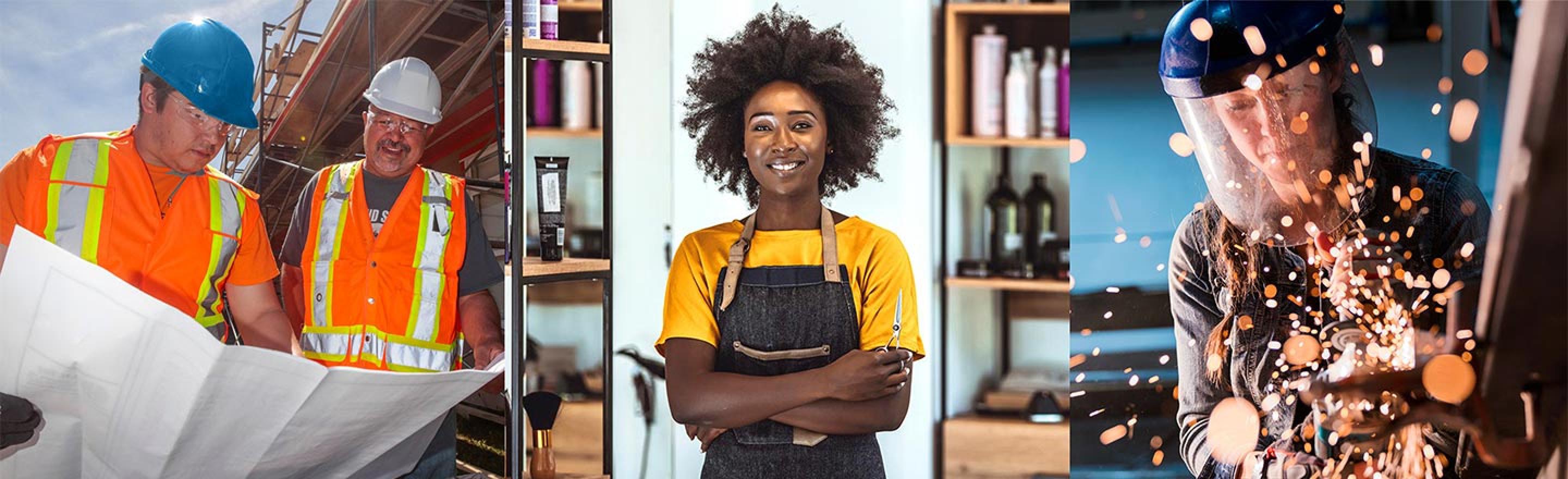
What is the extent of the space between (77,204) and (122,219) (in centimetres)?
8

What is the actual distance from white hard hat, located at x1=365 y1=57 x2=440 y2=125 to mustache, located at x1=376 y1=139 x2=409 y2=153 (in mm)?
54

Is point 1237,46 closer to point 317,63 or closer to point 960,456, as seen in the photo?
point 960,456

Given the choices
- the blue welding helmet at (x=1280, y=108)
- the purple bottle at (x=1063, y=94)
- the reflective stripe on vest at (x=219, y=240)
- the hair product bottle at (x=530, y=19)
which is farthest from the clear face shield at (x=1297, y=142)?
the reflective stripe on vest at (x=219, y=240)

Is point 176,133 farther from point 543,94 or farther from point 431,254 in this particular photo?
point 543,94

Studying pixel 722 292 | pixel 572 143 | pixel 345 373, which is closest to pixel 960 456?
pixel 722 292

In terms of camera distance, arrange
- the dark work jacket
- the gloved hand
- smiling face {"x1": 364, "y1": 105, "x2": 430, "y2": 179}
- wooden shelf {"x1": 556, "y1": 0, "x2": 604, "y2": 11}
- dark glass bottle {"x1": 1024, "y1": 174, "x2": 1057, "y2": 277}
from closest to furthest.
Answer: the gloved hand → the dark work jacket → smiling face {"x1": 364, "y1": 105, "x2": 430, "y2": 179} → dark glass bottle {"x1": 1024, "y1": 174, "x2": 1057, "y2": 277} → wooden shelf {"x1": 556, "y1": 0, "x2": 604, "y2": 11}

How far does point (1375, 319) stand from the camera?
221 centimetres

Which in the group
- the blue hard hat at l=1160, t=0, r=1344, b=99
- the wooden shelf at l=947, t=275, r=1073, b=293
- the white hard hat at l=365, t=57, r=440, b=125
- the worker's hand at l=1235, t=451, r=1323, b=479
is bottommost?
the worker's hand at l=1235, t=451, r=1323, b=479

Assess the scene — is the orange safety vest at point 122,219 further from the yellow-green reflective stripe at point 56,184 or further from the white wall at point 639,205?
the white wall at point 639,205

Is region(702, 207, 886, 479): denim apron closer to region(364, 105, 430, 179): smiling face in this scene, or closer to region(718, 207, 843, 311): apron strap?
region(718, 207, 843, 311): apron strap

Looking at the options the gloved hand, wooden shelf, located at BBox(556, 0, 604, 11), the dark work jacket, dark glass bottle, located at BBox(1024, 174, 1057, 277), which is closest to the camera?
the gloved hand

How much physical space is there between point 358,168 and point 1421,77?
76.9 inches

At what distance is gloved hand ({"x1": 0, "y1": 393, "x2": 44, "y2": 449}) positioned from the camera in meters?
2.07

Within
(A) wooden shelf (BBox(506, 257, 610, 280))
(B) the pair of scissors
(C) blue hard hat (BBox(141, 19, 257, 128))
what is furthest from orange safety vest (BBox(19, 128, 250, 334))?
(B) the pair of scissors
